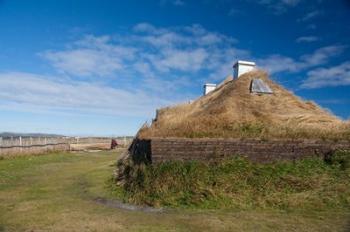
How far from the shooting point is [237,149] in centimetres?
1030

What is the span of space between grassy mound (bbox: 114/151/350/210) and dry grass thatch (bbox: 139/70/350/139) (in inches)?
52.3

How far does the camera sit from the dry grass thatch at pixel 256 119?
1126cm

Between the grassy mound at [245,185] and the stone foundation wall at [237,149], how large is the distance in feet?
0.72

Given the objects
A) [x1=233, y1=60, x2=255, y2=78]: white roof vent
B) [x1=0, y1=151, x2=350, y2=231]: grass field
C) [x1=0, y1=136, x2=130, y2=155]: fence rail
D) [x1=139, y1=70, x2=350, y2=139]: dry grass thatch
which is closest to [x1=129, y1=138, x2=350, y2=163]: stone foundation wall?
[x1=139, y1=70, x2=350, y2=139]: dry grass thatch

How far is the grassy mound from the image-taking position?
867 centimetres

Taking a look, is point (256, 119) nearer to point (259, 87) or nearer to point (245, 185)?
point (259, 87)

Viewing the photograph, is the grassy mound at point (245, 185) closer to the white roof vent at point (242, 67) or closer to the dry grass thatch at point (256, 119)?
the dry grass thatch at point (256, 119)

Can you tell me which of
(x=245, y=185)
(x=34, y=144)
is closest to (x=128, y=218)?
(x=245, y=185)

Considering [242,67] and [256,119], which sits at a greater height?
[242,67]

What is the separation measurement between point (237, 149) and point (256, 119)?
2651 mm

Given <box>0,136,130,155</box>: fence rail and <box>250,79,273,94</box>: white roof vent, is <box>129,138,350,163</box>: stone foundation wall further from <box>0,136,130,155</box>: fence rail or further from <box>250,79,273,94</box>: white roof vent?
<box>0,136,130,155</box>: fence rail

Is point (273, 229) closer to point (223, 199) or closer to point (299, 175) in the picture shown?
point (223, 199)

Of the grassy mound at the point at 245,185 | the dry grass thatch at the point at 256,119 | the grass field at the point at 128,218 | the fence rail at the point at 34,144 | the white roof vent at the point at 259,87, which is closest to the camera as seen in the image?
the grass field at the point at 128,218

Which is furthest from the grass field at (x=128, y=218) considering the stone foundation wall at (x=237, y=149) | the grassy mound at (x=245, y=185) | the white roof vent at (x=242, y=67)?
the white roof vent at (x=242, y=67)
